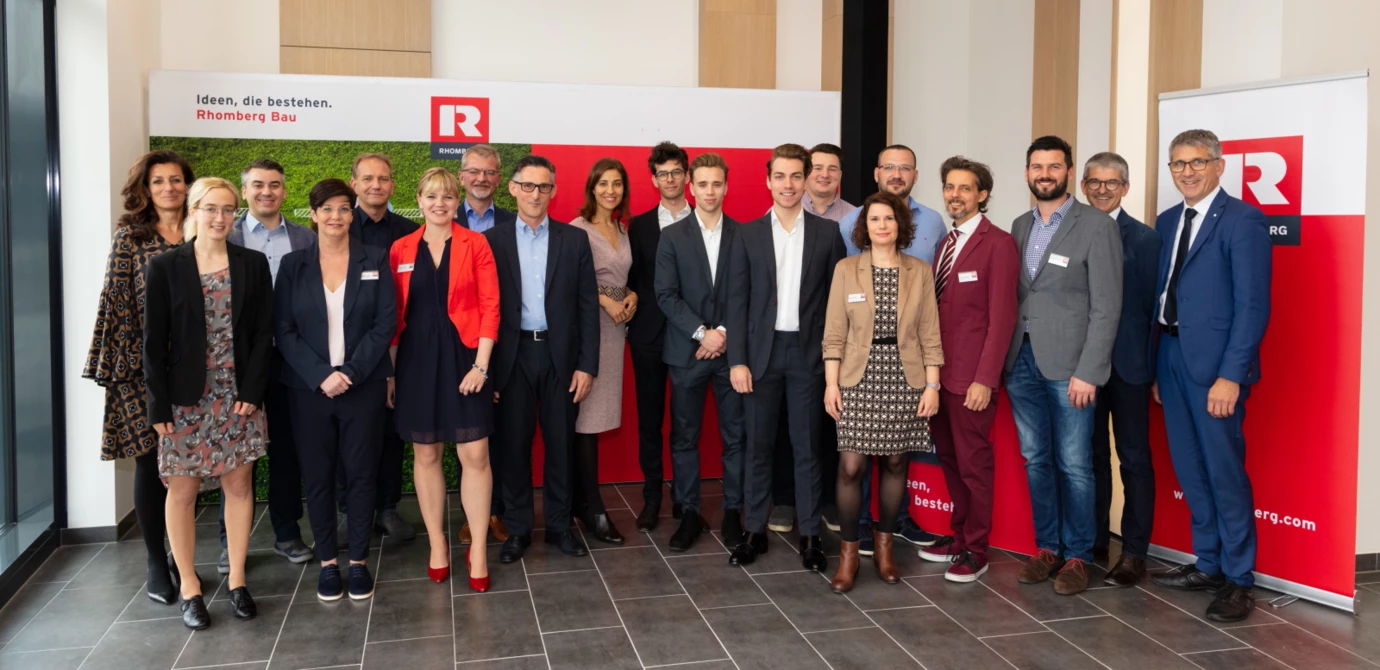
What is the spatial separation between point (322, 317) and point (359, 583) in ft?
3.45

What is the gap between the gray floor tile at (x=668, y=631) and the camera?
3.26m

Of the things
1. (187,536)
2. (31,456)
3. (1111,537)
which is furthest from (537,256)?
(1111,537)

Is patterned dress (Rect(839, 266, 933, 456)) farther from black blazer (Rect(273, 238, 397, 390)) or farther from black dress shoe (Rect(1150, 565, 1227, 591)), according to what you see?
black blazer (Rect(273, 238, 397, 390))

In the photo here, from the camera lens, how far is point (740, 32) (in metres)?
6.25

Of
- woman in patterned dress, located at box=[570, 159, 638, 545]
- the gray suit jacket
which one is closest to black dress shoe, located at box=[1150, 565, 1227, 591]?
the gray suit jacket

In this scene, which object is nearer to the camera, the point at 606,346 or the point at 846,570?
the point at 846,570

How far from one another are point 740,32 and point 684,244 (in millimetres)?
2513

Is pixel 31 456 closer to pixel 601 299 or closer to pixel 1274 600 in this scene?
pixel 601 299

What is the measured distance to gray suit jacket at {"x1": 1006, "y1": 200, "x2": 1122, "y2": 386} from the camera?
3.72 metres

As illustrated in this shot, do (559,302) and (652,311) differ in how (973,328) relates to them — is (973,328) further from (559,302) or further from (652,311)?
(559,302)

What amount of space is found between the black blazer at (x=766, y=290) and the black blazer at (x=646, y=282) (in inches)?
25.8

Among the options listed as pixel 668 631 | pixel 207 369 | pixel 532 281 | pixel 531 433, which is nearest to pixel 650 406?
pixel 531 433

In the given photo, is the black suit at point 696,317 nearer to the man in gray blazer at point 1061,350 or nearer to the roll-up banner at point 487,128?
the roll-up banner at point 487,128

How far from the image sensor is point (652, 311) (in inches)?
186
